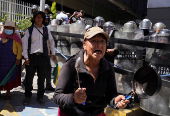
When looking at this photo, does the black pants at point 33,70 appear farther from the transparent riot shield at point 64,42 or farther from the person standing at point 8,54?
the transparent riot shield at point 64,42

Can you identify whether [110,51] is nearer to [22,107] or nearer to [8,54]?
[22,107]

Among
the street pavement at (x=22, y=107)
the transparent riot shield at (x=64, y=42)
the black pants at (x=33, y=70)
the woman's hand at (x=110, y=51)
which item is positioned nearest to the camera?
the street pavement at (x=22, y=107)

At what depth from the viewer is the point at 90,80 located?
192 centimetres

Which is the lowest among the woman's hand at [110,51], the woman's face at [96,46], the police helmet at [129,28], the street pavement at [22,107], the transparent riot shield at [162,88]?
the street pavement at [22,107]

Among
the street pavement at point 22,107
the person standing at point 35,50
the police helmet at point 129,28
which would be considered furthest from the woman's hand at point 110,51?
the street pavement at point 22,107

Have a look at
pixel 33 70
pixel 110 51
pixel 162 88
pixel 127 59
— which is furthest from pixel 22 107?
pixel 162 88

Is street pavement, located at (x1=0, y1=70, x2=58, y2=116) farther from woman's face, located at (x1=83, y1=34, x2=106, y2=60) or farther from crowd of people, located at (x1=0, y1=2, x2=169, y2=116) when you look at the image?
woman's face, located at (x1=83, y1=34, x2=106, y2=60)

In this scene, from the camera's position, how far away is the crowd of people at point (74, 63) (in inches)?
73.7

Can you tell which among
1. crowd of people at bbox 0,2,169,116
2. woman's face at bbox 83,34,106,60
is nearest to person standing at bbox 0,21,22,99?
crowd of people at bbox 0,2,169,116

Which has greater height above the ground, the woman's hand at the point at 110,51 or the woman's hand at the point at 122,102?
the woman's hand at the point at 110,51

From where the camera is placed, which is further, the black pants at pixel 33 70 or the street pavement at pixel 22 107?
the black pants at pixel 33 70

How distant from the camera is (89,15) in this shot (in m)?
25.0

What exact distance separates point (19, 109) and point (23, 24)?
577 centimetres

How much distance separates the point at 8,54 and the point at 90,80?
11.1ft
